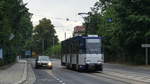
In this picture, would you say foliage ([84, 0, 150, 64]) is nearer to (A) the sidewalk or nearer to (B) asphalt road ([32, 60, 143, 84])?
(A) the sidewalk

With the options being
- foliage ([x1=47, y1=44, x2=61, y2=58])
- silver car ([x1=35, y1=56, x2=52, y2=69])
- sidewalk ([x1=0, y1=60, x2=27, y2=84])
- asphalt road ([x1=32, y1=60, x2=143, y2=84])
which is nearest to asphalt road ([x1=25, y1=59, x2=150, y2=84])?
asphalt road ([x1=32, y1=60, x2=143, y2=84])

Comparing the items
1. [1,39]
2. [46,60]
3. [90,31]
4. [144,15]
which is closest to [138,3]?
[144,15]

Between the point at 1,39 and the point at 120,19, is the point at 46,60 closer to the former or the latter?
the point at 1,39

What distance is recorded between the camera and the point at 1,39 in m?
42.4

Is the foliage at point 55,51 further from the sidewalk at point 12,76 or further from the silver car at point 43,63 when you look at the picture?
the sidewalk at point 12,76

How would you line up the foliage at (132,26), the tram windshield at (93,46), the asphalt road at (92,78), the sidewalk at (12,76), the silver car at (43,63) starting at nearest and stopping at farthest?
1. the sidewalk at (12,76)
2. the asphalt road at (92,78)
3. the tram windshield at (93,46)
4. the silver car at (43,63)
5. the foliage at (132,26)

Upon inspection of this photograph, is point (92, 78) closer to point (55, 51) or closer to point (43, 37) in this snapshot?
point (55, 51)

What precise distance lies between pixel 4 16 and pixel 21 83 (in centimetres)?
1640

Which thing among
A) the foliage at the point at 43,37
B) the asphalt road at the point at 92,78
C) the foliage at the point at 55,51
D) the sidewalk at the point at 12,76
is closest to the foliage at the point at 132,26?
the asphalt road at the point at 92,78

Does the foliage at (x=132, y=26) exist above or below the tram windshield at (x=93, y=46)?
above

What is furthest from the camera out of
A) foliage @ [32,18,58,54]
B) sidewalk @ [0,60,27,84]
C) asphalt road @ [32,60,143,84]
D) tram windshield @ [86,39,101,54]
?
foliage @ [32,18,58,54]

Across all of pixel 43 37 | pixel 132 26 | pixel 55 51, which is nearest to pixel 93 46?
pixel 132 26

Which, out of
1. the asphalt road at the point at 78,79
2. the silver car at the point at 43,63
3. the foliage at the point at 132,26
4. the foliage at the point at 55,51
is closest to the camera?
the asphalt road at the point at 78,79

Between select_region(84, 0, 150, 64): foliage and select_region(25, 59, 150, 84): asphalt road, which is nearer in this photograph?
select_region(25, 59, 150, 84): asphalt road
